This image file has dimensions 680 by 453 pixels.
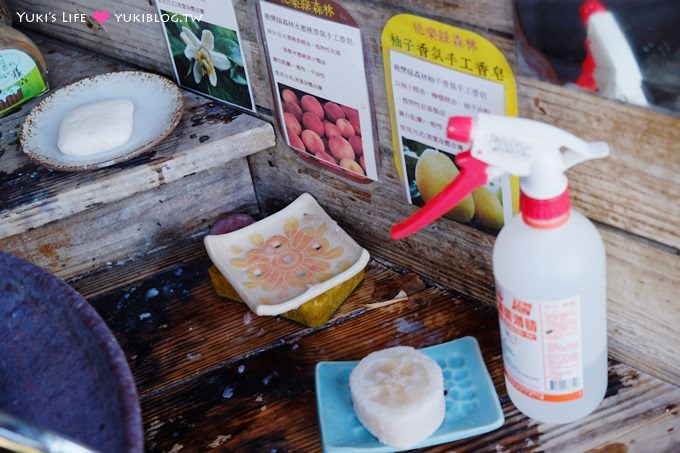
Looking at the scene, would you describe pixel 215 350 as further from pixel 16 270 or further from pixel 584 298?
pixel 584 298

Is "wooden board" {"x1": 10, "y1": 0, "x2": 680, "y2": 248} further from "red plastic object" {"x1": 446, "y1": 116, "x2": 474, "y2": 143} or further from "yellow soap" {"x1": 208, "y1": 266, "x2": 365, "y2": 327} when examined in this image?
"yellow soap" {"x1": 208, "y1": 266, "x2": 365, "y2": 327}

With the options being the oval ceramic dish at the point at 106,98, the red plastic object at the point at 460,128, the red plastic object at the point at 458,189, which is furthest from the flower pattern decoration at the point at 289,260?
the red plastic object at the point at 460,128

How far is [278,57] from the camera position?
1130 millimetres

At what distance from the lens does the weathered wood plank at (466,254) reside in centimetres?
90

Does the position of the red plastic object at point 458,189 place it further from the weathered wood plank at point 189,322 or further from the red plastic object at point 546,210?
the weathered wood plank at point 189,322

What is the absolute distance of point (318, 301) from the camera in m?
1.10

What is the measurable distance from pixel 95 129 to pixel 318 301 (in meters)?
0.40

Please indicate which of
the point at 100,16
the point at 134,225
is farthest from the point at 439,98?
the point at 100,16

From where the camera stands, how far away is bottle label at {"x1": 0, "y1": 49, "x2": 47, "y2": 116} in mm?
1313

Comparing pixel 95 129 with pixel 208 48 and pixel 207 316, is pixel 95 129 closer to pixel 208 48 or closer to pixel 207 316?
pixel 208 48

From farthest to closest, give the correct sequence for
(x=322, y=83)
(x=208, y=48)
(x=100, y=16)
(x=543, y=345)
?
1. (x=100, y=16)
2. (x=208, y=48)
3. (x=322, y=83)
4. (x=543, y=345)

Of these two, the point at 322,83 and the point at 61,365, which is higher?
the point at 322,83

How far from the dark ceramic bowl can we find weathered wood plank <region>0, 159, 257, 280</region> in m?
0.35

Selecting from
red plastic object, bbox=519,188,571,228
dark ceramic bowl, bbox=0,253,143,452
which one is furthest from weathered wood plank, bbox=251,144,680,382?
dark ceramic bowl, bbox=0,253,143,452
